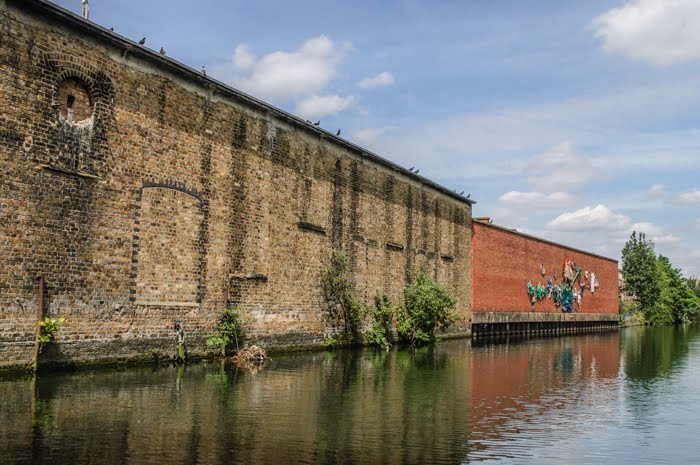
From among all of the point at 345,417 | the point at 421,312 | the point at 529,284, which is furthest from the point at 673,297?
the point at 345,417

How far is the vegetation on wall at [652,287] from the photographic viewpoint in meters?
72.6

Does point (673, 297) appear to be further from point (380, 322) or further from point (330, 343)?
point (330, 343)

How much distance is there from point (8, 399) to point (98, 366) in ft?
13.8

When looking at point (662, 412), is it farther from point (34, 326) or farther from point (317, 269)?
point (317, 269)

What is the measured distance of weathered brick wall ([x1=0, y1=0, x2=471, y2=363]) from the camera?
13.2 meters

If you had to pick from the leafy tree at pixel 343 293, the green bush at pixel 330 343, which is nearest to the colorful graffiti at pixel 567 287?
the leafy tree at pixel 343 293

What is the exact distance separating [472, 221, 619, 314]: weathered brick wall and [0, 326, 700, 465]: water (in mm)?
19923

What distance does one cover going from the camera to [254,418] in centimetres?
926

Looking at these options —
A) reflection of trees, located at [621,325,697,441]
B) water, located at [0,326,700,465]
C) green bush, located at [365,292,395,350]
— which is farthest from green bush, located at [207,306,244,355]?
reflection of trees, located at [621,325,697,441]

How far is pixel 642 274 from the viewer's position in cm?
7406

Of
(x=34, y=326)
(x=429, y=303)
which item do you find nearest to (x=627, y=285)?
(x=429, y=303)

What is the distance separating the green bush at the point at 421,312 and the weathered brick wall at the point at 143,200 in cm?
467

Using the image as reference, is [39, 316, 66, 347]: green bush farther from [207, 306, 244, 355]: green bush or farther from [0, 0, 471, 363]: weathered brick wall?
[207, 306, 244, 355]: green bush

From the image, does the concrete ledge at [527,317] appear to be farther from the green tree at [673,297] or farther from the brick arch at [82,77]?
the green tree at [673,297]
